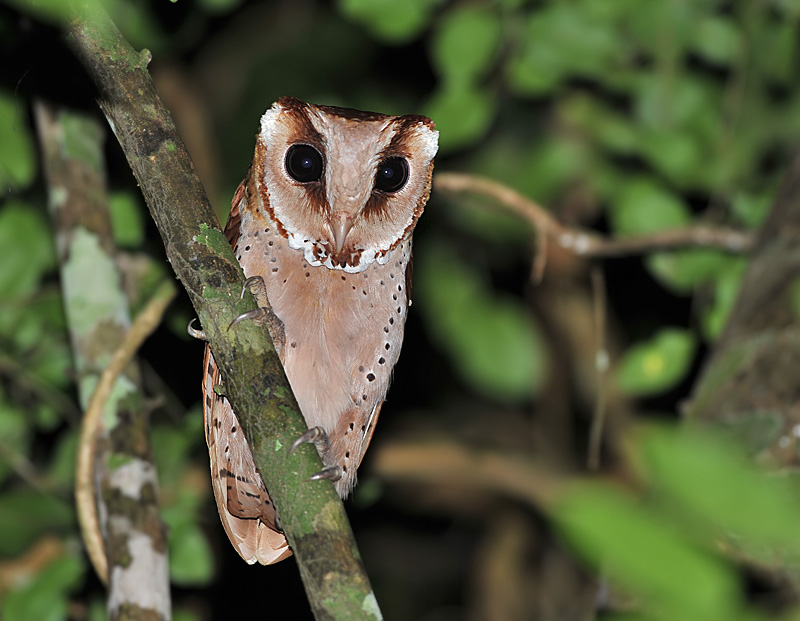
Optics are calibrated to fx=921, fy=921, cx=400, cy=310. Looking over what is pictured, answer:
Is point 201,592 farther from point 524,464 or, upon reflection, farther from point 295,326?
point 295,326

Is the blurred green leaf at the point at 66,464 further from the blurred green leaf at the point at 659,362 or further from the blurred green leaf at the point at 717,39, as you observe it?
the blurred green leaf at the point at 717,39

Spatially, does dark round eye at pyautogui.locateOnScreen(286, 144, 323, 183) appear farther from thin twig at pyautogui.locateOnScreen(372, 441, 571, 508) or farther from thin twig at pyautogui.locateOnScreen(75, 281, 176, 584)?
thin twig at pyautogui.locateOnScreen(372, 441, 571, 508)

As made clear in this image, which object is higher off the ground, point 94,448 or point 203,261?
point 203,261

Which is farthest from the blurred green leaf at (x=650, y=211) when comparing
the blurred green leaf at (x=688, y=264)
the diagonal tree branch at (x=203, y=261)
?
the diagonal tree branch at (x=203, y=261)

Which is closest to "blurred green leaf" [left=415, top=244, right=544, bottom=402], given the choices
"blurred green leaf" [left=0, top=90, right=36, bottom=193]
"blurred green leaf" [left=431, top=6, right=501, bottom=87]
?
"blurred green leaf" [left=431, top=6, right=501, bottom=87]

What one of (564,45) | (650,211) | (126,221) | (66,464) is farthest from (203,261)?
(650,211)

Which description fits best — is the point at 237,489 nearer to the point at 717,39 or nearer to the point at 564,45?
the point at 564,45
